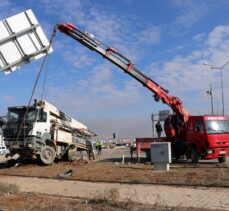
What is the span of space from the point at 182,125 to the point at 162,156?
779 centimetres

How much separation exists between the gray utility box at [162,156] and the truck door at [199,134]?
4914 millimetres

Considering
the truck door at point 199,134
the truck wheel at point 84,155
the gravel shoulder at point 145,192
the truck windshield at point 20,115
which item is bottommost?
the gravel shoulder at point 145,192

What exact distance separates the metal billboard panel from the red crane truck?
46.0 ft

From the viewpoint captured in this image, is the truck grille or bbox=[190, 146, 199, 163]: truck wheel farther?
bbox=[190, 146, 199, 163]: truck wheel

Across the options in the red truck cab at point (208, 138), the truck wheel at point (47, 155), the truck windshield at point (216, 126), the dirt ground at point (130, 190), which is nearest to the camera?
the dirt ground at point (130, 190)

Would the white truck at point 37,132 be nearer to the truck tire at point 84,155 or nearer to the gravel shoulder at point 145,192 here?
the truck tire at point 84,155

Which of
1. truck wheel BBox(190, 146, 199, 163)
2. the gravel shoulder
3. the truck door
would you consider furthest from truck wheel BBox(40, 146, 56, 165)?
the truck door

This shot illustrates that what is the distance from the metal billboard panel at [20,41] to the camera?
377 inches

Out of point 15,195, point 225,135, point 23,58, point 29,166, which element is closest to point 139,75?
point 225,135

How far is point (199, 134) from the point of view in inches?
968

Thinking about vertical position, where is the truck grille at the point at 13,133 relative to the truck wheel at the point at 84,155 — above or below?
above

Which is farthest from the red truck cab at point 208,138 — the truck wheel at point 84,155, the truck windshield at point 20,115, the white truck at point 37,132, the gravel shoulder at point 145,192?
the gravel shoulder at point 145,192

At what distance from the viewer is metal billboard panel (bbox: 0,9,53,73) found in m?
9.58

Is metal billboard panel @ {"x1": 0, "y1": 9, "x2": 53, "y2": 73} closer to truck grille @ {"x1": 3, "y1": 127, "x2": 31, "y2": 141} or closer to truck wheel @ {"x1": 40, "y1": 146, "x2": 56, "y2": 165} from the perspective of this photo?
truck grille @ {"x1": 3, "y1": 127, "x2": 31, "y2": 141}
